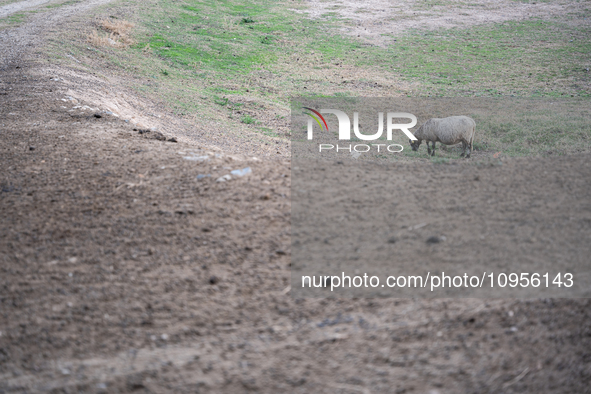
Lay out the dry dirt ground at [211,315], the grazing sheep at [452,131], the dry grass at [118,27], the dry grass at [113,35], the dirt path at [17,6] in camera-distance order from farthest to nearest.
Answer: the dirt path at [17,6] → the dry grass at [118,27] → the dry grass at [113,35] → the grazing sheep at [452,131] → the dry dirt ground at [211,315]

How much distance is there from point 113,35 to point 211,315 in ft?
51.1

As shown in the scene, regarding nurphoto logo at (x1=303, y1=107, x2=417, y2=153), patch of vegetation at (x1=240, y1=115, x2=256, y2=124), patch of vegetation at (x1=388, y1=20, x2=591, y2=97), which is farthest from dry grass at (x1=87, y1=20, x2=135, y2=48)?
patch of vegetation at (x1=388, y1=20, x2=591, y2=97)

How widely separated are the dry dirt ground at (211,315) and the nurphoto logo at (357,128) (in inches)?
209

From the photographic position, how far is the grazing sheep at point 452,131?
977 centimetres

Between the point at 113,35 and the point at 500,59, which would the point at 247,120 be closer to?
the point at 113,35

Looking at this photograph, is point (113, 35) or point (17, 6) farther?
point (17, 6)

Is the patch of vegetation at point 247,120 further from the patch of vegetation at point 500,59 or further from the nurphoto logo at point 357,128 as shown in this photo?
the patch of vegetation at point 500,59

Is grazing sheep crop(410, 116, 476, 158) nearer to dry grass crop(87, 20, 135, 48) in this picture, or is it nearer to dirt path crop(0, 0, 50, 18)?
dry grass crop(87, 20, 135, 48)

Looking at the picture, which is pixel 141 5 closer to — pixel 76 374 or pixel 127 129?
pixel 127 129

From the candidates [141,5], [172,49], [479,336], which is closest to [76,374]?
[479,336]

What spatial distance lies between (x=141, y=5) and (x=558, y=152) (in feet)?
64.4

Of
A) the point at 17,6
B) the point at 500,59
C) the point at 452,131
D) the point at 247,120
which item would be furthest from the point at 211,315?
the point at 17,6

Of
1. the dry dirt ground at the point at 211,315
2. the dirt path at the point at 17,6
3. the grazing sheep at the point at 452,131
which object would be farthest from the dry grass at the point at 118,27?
the dry dirt ground at the point at 211,315

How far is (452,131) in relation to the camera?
9.81m
